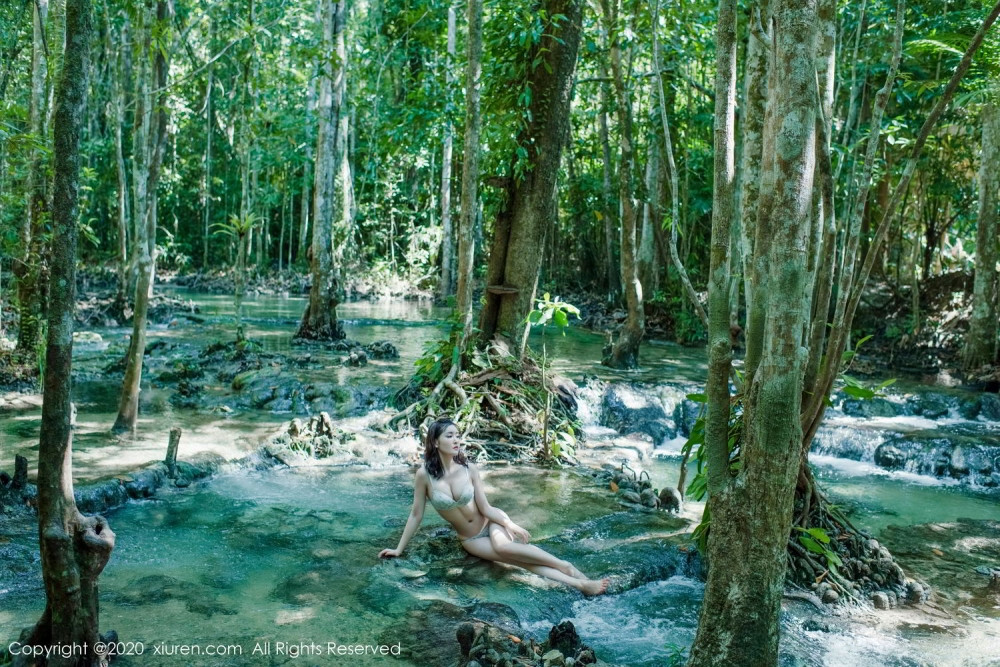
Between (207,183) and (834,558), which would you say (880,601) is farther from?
(207,183)

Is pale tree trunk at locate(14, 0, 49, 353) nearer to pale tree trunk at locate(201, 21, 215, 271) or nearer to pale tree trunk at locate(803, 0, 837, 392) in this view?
pale tree trunk at locate(803, 0, 837, 392)

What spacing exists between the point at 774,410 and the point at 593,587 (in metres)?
2.52

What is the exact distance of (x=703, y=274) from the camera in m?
21.3

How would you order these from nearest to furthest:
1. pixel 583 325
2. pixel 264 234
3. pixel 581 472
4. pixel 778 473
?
1. pixel 778 473
2. pixel 581 472
3. pixel 583 325
4. pixel 264 234

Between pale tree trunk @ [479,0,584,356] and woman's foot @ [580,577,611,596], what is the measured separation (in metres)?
4.91

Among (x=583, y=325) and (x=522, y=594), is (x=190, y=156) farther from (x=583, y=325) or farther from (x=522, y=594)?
(x=522, y=594)

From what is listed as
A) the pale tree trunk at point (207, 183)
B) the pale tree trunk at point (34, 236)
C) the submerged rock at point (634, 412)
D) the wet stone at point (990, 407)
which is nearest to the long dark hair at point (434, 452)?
the submerged rock at point (634, 412)

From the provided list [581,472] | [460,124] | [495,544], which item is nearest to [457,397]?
[581,472]

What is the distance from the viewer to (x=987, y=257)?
12773 millimetres

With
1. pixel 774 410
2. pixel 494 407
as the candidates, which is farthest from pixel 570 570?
pixel 494 407

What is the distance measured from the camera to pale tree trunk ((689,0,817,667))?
3326 millimetres

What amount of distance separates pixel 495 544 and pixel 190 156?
112ft

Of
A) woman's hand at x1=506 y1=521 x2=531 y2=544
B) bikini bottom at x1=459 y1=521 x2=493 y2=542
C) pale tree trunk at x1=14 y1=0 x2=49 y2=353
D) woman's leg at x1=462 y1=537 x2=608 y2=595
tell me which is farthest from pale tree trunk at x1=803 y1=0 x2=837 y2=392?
pale tree trunk at x1=14 y1=0 x2=49 y2=353

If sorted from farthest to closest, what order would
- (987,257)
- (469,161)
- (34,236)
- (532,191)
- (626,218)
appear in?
(987,257) → (626,218) → (34,236) → (532,191) → (469,161)
